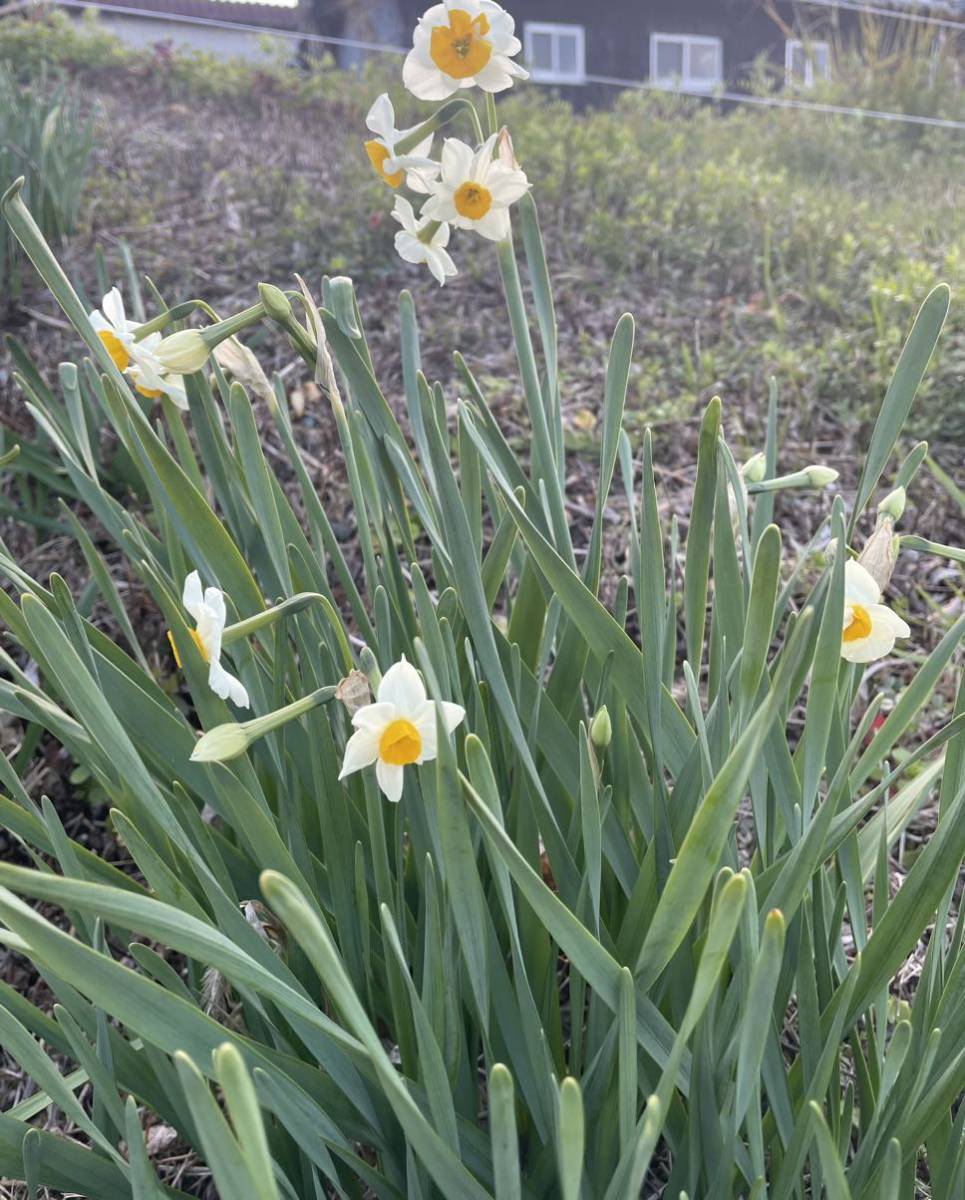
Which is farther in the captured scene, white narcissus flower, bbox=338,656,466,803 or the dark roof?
the dark roof

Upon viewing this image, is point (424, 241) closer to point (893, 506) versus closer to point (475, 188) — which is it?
point (475, 188)

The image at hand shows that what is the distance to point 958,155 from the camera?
473 centimetres

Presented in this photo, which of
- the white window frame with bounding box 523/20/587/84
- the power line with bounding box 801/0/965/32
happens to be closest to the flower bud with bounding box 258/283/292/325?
the white window frame with bounding box 523/20/587/84

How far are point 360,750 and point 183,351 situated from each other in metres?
0.39

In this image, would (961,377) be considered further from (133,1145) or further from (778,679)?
(133,1145)

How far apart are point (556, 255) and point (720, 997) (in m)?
2.91

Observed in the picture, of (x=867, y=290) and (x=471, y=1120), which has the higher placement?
(x=867, y=290)

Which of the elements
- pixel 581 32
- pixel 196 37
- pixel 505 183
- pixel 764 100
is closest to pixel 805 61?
pixel 764 100

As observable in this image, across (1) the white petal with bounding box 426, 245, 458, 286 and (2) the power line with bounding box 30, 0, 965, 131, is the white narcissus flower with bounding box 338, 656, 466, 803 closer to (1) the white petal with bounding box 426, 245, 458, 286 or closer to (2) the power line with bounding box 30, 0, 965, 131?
(1) the white petal with bounding box 426, 245, 458, 286

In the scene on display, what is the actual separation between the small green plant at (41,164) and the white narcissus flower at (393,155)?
2.18 m

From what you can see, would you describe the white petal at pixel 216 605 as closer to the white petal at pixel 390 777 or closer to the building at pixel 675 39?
the white petal at pixel 390 777

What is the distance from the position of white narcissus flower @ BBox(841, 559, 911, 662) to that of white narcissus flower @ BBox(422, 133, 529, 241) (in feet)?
1.39

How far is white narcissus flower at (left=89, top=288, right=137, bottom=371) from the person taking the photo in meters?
0.93

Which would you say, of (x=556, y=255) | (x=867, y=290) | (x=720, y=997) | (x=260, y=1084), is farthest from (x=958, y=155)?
(x=260, y=1084)
